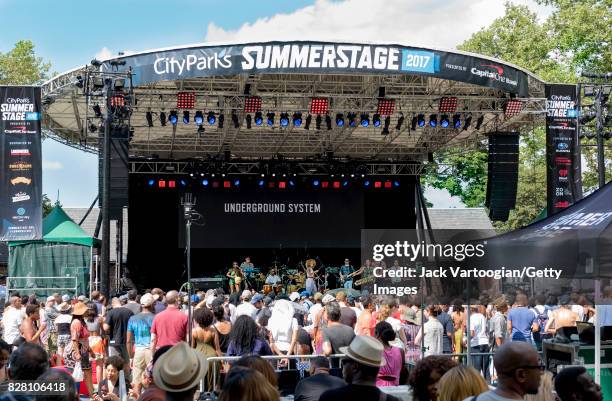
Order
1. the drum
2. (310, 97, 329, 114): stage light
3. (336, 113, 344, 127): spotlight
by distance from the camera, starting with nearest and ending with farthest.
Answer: (310, 97, 329, 114): stage light → (336, 113, 344, 127): spotlight → the drum

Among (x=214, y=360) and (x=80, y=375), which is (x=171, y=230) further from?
(x=214, y=360)

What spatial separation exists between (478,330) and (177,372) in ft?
32.5

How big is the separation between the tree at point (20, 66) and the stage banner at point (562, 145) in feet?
102

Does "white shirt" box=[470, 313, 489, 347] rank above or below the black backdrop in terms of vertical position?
below

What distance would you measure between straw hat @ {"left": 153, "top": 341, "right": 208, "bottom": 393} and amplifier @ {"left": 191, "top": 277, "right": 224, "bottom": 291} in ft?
73.9

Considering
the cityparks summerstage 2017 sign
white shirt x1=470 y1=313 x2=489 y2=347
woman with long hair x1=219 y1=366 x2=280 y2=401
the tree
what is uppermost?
the tree

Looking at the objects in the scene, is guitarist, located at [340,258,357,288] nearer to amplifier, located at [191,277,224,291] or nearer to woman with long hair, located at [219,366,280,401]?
amplifier, located at [191,277,224,291]

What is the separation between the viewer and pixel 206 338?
10.0 meters

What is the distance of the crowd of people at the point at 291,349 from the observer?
442cm

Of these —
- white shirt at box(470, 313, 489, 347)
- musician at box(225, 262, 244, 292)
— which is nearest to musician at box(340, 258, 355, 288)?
musician at box(225, 262, 244, 292)

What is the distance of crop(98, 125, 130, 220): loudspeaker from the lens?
66.5 feet

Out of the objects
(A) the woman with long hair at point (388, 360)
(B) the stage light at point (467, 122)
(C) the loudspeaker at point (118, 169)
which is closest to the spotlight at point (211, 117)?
(C) the loudspeaker at point (118, 169)

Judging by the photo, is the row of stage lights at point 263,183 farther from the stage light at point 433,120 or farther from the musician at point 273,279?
the stage light at point 433,120

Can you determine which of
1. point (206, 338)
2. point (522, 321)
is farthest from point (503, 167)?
point (206, 338)
